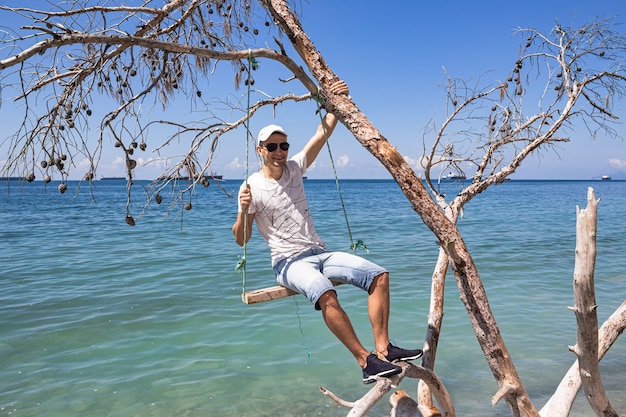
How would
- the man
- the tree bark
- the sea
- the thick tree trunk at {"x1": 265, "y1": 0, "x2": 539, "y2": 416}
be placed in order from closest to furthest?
1. the tree bark
2. the thick tree trunk at {"x1": 265, "y1": 0, "x2": 539, "y2": 416}
3. the man
4. the sea

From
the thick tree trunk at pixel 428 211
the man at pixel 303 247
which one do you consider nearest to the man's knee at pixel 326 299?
the man at pixel 303 247

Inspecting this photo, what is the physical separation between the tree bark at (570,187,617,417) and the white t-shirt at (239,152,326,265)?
1738 mm

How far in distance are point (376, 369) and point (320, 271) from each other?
2.85 ft

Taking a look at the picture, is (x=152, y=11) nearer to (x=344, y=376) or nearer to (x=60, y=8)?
(x=60, y=8)

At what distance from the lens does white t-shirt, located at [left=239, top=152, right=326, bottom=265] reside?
392cm

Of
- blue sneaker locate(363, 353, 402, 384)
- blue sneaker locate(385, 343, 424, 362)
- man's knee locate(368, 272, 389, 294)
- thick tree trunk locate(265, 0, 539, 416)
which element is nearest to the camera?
thick tree trunk locate(265, 0, 539, 416)

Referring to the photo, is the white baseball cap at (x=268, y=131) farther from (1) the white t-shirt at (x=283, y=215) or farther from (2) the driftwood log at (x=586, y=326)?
(2) the driftwood log at (x=586, y=326)

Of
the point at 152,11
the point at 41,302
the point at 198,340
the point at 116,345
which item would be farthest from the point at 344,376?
the point at 41,302

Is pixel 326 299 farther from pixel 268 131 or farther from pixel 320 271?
pixel 268 131

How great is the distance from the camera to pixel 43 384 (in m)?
6.64

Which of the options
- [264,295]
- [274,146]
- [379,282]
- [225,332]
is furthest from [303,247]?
[225,332]

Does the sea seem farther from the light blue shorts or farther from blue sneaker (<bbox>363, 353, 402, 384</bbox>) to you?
blue sneaker (<bbox>363, 353, 402, 384</bbox>)

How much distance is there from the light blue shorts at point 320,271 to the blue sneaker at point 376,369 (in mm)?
488

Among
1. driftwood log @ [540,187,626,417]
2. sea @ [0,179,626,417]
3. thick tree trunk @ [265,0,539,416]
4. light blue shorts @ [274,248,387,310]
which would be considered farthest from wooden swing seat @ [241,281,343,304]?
driftwood log @ [540,187,626,417]
